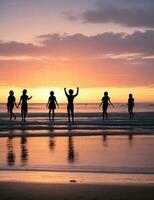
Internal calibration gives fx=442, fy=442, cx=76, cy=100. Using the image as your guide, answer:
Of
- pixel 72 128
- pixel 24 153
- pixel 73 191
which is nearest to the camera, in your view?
pixel 73 191

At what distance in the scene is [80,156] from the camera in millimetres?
12594

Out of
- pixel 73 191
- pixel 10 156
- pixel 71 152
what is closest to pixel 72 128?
pixel 71 152

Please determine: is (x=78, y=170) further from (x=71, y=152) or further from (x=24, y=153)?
(x=24, y=153)

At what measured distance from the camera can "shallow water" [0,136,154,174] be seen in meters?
10.6

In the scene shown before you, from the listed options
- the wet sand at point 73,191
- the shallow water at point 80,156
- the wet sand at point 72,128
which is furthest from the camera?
the wet sand at point 72,128

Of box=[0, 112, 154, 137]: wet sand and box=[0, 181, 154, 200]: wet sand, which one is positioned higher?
box=[0, 112, 154, 137]: wet sand

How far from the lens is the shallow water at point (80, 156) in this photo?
34.8 feet

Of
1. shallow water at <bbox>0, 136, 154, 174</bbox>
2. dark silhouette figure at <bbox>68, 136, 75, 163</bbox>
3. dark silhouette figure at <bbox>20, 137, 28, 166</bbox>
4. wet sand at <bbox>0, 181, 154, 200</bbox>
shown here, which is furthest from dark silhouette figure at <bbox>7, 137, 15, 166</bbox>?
wet sand at <bbox>0, 181, 154, 200</bbox>

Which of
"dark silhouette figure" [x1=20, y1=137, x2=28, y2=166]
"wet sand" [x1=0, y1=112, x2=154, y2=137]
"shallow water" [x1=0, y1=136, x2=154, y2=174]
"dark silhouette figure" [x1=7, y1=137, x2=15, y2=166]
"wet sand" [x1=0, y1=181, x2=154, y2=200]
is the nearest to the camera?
"wet sand" [x1=0, y1=181, x2=154, y2=200]

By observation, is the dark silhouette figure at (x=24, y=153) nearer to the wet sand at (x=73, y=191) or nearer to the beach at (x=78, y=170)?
the beach at (x=78, y=170)

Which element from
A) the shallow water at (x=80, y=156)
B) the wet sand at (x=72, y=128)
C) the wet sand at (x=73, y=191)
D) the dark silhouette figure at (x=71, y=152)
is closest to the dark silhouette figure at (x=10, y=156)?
the shallow water at (x=80, y=156)

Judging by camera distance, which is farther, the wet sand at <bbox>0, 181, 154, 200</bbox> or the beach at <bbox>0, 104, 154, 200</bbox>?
the beach at <bbox>0, 104, 154, 200</bbox>

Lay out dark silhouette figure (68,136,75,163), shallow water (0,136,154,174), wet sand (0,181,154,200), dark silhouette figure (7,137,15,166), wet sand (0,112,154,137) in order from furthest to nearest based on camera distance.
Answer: wet sand (0,112,154,137) < dark silhouette figure (68,136,75,163) < dark silhouette figure (7,137,15,166) < shallow water (0,136,154,174) < wet sand (0,181,154,200)

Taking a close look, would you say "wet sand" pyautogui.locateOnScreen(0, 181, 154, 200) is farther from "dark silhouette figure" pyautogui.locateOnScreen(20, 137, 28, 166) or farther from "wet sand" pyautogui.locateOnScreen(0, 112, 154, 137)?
"wet sand" pyautogui.locateOnScreen(0, 112, 154, 137)
